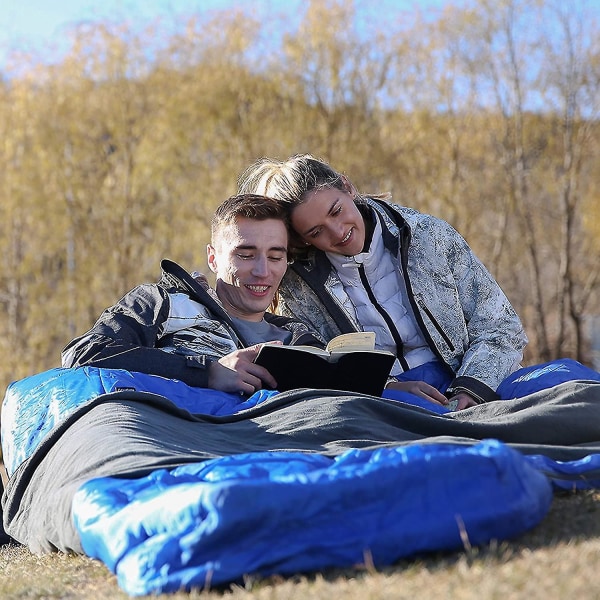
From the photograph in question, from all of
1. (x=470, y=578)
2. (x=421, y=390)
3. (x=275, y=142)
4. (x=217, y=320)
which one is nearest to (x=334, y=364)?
(x=421, y=390)

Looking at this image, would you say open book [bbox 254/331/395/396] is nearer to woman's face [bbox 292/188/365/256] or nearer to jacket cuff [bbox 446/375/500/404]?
jacket cuff [bbox 446/375/500/404]

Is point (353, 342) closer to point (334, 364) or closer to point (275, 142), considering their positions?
point (334, 364)

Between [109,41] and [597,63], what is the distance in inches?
228

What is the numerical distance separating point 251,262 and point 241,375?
0.61 m

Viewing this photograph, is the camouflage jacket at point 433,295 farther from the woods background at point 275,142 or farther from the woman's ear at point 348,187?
the woods background at point 275,142

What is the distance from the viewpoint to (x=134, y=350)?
10.5 ft

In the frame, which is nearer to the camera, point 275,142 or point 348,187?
point 348,187

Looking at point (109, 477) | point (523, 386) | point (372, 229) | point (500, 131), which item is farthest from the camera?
point (500, 131)

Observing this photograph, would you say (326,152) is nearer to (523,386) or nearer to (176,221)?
(176,221)

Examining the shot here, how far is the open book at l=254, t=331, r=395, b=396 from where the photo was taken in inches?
120

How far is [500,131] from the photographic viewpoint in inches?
445

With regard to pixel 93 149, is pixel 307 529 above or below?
below

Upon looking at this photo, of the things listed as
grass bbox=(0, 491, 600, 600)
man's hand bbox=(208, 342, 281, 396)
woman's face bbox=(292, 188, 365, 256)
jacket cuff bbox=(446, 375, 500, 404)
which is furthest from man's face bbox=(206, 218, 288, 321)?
grass bbox=(0, 491, 600, 600)

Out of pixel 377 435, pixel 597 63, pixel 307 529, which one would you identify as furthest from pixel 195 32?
pixel 307 529
